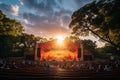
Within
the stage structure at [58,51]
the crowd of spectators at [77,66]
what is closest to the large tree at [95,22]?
the crowd of spectators at [77,66]

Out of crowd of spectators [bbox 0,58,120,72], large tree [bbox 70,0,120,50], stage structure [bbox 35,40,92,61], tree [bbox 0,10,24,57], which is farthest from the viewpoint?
stage structure [bbox 35,40,92,61]

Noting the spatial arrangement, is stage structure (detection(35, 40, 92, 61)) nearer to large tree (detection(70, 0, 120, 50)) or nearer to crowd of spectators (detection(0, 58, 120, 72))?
crowd of spectators (detection(0, 58, 120, 72))

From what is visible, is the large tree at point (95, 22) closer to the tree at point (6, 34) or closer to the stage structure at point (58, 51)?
the stage structure at point (58, 51)

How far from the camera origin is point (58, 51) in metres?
52.0

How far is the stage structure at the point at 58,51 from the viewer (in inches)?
1973

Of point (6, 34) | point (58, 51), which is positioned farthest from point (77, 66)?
point (6, 34)

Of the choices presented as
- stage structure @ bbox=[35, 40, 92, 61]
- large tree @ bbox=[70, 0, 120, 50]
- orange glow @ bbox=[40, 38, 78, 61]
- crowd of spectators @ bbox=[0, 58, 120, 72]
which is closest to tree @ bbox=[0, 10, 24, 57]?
stage structure @ bbox=[35, 40, 92, 61]

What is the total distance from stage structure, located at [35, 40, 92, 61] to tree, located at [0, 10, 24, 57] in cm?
635

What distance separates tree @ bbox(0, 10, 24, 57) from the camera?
4766 cm

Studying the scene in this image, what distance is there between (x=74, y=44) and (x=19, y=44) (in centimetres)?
2028

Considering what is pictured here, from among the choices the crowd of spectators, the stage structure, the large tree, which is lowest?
the crowd of spectators

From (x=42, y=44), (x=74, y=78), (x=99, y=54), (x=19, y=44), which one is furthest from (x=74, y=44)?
(x=74, y=78)

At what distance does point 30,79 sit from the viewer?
24.3 feet

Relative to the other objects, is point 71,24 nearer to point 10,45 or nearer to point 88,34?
point 88,34
